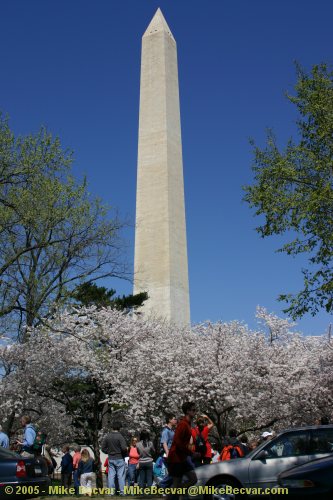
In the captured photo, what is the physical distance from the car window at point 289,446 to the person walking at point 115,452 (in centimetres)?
380

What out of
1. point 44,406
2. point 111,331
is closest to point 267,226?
point 111,331

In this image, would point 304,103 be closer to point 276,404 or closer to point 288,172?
point 288,172

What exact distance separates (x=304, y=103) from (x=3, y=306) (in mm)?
11599

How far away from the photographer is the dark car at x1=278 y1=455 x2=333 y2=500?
22.1 ft

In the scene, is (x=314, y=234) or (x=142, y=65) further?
(x=142, y=65)

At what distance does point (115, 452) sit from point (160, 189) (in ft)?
82.2

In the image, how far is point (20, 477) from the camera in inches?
368

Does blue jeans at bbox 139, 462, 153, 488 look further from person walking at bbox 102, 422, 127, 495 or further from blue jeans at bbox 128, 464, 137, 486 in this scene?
person walking at bbox 102, 422, 127, 495

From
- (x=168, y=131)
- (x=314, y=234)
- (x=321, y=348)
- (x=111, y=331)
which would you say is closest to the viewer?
(x=314, y=234)

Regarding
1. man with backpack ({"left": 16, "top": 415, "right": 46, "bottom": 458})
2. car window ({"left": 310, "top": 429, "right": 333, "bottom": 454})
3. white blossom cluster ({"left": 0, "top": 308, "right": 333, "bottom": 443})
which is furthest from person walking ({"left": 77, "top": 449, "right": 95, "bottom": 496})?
white blossom cluster ({"left": 0, "top": 308, "right": 333, "bottom": 443})

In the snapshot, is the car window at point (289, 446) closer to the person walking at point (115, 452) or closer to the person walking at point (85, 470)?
the person walking at point (115, 452)

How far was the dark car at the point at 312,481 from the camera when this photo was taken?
22.1 feet

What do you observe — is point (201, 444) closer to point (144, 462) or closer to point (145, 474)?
point (144, 462)

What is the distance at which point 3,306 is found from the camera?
63.1 ft
